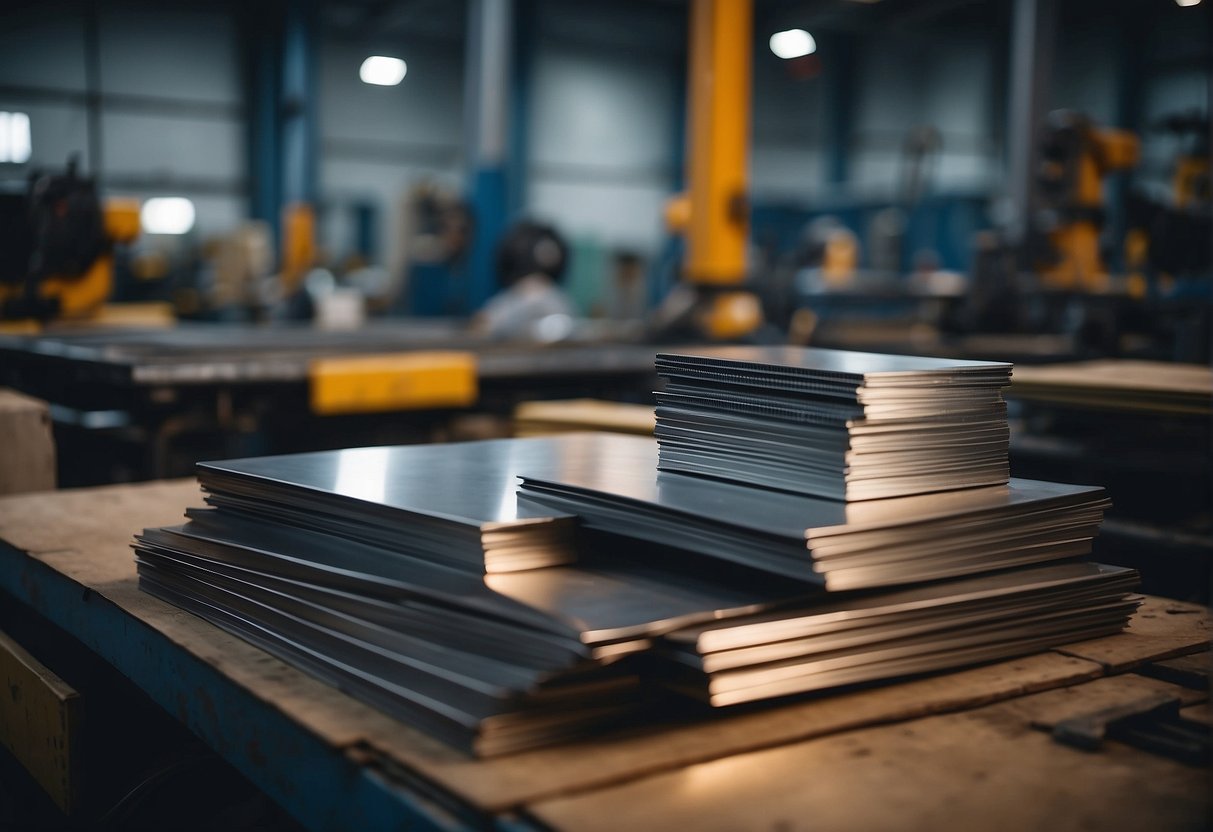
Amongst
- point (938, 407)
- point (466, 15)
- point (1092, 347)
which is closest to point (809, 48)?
point (466, 15)

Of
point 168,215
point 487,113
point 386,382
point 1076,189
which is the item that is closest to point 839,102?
point 168,215

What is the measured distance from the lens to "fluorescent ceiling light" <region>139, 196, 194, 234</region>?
1402 centimetres

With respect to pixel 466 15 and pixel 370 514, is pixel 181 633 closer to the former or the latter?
pixel 370 514

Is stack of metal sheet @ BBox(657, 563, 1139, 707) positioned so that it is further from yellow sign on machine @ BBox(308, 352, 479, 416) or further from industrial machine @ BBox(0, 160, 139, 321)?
industrial machine @ BBox(0, 160, 139, 321)

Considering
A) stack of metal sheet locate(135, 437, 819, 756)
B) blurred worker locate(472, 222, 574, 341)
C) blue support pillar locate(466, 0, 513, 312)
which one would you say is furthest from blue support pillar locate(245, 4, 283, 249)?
stack of metal sheet locate(135, 437, 819, 756)

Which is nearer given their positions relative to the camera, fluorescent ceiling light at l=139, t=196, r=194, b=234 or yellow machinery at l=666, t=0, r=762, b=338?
yellow machinery at l=666, t=0, r=762, b=338

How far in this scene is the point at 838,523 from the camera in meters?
0.94

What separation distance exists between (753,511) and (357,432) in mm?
3339

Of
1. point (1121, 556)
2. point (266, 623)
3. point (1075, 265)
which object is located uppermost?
point (1075, 265)

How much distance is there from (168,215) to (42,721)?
1409 centimetres

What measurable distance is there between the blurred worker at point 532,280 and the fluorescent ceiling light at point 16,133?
378 inches

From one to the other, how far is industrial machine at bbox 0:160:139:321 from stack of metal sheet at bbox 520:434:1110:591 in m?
Result: 3.54

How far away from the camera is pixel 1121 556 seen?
7.63 ft

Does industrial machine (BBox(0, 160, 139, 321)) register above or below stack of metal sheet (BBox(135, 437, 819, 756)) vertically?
above
